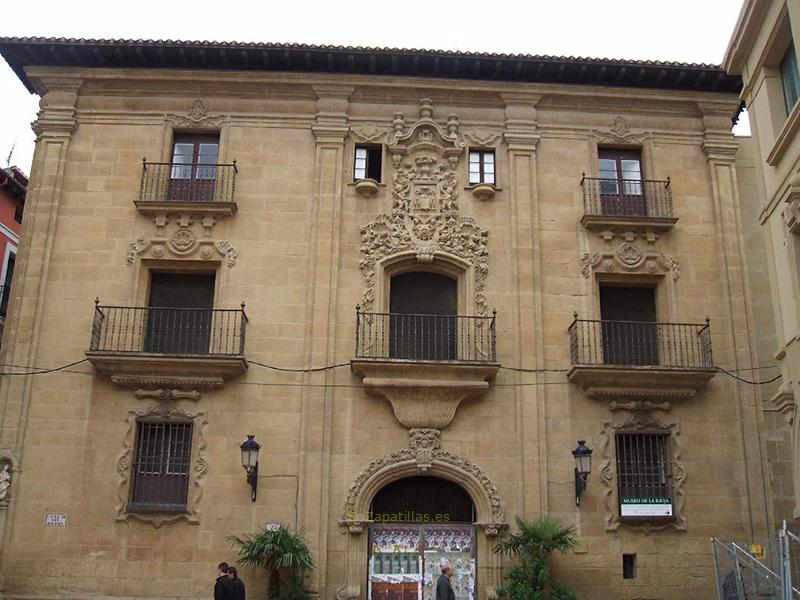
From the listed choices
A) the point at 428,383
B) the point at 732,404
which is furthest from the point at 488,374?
the point at 732,404

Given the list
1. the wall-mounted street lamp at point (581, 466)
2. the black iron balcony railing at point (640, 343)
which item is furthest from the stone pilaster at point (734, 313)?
the wall-mounted street lamp at point (581, 466)

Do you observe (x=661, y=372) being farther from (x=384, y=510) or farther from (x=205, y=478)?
(x=205, y=478)

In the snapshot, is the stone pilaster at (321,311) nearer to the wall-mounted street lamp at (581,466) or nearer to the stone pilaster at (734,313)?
the wall-mounted street lamp at (581,466)

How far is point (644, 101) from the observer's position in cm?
1931

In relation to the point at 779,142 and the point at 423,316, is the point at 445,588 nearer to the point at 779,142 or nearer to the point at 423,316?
the point at 423,316

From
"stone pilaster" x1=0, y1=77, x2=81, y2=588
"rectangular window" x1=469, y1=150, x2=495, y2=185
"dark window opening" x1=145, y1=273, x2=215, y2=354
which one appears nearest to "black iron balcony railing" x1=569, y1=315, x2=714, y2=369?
"rectangular window" x1=469, y1=150, x2=495, y2=185

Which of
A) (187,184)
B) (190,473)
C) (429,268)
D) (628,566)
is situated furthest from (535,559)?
(187,184)

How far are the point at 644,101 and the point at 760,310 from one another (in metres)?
4.98

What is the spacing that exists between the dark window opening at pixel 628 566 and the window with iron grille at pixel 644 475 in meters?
0.70

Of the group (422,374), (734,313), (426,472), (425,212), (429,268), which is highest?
(425,212)

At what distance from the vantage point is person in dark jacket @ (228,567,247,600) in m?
14.5

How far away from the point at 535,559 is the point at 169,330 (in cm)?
806

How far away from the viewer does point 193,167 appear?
1869 cm

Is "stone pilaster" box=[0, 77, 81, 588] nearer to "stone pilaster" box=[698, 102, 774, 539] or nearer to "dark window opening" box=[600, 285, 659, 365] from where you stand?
"dark window opening" box=[600, 285, 659, 365]
